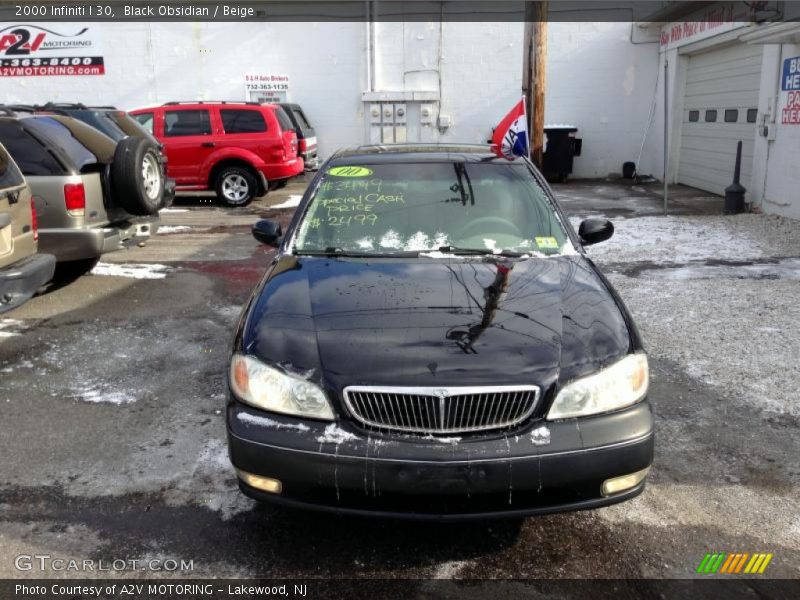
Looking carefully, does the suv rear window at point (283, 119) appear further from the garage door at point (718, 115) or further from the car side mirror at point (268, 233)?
the car side mirror at point (268, 233)

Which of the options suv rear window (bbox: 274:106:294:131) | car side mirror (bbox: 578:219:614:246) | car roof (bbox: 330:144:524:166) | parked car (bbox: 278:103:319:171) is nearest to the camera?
car side mirror (bbox: 578:219:614:246)

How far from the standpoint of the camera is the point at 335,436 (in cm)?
261

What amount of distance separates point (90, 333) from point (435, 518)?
14.1ft

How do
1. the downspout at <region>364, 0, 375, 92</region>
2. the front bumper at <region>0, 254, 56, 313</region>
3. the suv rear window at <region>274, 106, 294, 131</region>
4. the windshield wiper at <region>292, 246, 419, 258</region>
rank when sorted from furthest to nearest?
the downspout at <region>364, 0, 375, 92</region>
the suv rear window at <region>274, 106, 294, 131</region>
the front bumper at <region>0, 254, 56, 313</region>
the windshield wiper at <region>292, 246, 419, 258</region>

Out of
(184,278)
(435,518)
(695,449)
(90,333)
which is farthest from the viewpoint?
(184,278)

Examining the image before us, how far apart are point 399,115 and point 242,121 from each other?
5.97 m

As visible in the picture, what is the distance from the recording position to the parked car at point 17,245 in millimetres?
4883

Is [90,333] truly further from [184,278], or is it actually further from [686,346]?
[686,346]

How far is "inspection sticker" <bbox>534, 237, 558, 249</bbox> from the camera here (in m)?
3.86

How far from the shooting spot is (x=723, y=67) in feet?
45.3

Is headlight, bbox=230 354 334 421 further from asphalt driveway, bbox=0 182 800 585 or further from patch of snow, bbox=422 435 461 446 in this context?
asphalt driveway, bbox=0 182 800 585

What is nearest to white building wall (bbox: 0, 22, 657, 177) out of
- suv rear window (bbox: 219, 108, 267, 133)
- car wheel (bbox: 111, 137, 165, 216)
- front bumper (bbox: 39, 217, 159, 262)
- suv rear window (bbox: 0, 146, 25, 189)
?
suv rear window (bbox: 219, 108, 267, 133)

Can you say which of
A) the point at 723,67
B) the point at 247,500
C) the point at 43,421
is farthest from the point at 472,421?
the point at 723,67

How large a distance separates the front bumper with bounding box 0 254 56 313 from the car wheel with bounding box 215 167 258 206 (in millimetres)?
8217
